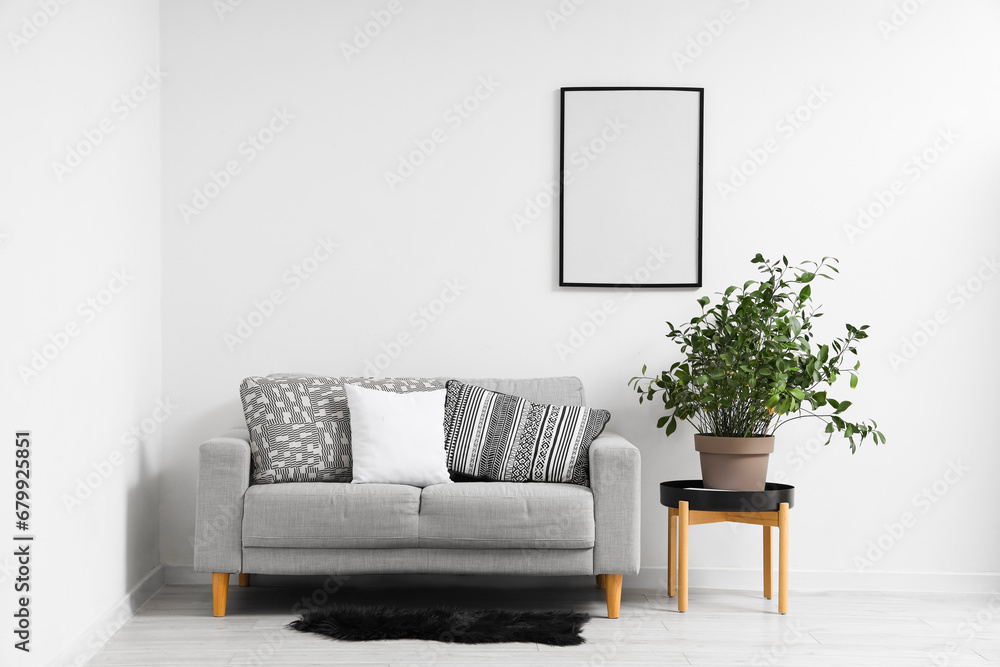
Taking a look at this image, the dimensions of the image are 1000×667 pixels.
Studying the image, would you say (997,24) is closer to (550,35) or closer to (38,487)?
(550,35)

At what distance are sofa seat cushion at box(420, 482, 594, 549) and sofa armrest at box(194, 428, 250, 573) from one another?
66 cm

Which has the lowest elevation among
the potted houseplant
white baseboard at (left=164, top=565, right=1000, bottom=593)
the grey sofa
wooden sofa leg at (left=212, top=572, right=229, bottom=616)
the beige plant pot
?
white baseboard at (left=164, top=565, right=1000, bottom=593)

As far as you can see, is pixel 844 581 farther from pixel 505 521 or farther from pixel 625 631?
pixel 505 521

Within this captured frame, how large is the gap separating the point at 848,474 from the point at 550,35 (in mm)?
2304

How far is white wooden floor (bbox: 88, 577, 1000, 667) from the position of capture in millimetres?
2615

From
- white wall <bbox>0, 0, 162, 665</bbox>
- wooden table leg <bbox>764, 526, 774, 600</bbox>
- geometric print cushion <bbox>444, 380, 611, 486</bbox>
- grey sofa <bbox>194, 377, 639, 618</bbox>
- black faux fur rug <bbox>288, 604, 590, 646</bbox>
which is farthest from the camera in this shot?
wooden table leg <bbox>764, 526, 774, 600</bbox>

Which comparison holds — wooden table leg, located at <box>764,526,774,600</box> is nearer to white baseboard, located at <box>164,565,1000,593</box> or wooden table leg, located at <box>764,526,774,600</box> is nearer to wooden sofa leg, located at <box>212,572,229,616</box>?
white baseboard, located at <box>164,565,1000,593</box>

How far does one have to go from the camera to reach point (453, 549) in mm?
2918

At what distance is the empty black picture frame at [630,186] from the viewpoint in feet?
11.8

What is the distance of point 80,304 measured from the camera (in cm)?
269

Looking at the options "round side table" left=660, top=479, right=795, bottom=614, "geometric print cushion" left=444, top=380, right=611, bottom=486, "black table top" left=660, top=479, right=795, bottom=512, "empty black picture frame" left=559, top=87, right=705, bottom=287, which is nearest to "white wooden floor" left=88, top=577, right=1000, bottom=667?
"round side table" left=660, top=479, right=795, bottom=614

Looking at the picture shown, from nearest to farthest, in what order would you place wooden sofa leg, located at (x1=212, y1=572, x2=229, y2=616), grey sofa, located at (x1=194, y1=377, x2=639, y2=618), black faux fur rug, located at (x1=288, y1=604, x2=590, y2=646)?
1. black faux fur rug, located at (x1=288, y1=604, x2=590, y2=646)
2. grey sofa, located at (x1=194, y1=377, x2=639, y2=618)
3. wooden sofa leg, located at (x1=212, y1=572, x2=229, y2=616)

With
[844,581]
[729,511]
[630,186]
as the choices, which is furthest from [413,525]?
[844,581]

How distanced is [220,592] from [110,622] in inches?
14.4
